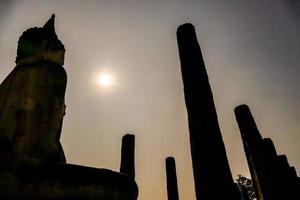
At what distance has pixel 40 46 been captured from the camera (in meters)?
4.11

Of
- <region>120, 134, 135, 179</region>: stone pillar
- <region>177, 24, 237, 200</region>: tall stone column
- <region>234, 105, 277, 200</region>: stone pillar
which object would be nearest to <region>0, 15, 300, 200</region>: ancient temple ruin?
<region>177, 24, 237, 200</region>: tall stone column

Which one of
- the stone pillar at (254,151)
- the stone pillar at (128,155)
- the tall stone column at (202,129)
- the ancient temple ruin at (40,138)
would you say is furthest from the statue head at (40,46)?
the stone pillar at (128,155)

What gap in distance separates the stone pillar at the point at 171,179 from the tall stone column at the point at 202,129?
929 cm

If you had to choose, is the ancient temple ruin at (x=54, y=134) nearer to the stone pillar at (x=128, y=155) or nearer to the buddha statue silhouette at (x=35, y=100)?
the buddha statue silhouette at (x=35, y=100)

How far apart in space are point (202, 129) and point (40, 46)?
3.20m

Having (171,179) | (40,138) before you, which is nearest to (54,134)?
(40,138)

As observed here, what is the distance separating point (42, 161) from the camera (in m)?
2.51

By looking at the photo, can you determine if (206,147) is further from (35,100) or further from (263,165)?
(263,165)

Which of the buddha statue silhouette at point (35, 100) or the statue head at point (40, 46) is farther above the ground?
the statue head at point (40, 46)

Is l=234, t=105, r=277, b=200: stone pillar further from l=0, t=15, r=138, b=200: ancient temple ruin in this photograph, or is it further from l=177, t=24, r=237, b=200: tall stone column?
l=0, t=15, r=138, b=200: ancient temple ruin

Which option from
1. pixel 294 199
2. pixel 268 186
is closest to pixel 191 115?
pixel 268 186

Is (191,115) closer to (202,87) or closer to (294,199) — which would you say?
(202,87)

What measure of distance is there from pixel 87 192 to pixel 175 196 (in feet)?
41.2

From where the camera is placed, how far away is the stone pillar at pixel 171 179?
14.1m
